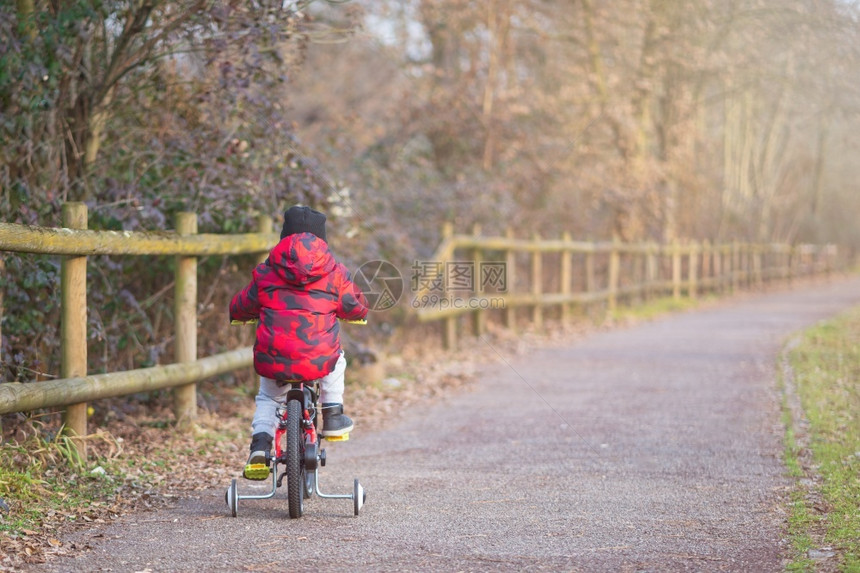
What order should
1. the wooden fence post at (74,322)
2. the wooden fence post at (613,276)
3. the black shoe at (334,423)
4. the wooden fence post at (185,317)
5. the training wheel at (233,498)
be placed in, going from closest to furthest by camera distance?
the training wheel at (233,498), the black shoe at (334,423), the wooden fence post at (74,322), the wooden fence post at (185,317), the wooden fence post at (613,276)

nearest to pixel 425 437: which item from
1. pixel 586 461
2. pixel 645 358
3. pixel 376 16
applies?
pixel 586 461

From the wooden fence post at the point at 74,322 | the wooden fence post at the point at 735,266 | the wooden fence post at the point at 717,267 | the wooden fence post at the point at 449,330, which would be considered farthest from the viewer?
the wooden fence post at the point at 735,266

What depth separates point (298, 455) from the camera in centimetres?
520

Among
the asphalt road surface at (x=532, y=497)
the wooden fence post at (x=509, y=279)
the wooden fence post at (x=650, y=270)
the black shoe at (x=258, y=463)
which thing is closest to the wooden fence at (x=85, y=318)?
the asphalt road surface at (x=532, y=497)

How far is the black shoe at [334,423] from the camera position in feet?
18.2

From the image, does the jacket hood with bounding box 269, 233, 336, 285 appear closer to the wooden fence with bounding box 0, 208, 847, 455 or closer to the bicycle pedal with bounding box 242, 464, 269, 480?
the bicycle pedal with bounding box 242, 464, 269, 480

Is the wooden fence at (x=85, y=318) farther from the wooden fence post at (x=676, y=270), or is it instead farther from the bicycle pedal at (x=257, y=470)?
the wooden fence post at (x=676, y=270)

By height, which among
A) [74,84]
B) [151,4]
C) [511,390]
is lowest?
[511,390]

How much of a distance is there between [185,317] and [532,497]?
116 inches

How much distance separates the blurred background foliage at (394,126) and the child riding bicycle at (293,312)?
1.88 m

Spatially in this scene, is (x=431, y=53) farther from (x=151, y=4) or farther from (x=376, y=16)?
(x=151, y=4)

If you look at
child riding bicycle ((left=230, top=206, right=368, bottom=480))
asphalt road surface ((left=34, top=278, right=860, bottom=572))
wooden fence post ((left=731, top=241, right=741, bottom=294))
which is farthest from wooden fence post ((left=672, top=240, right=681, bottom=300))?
child riding bicycle ((left=230, top=206, right=368, bottom=480))

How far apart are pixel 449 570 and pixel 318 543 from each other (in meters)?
0.76

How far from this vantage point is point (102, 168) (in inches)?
319
